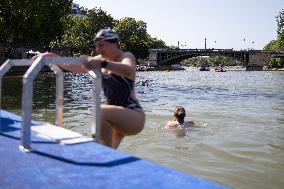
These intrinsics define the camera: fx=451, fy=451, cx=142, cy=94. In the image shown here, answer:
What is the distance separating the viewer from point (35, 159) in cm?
355

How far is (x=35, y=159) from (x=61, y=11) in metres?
61.3

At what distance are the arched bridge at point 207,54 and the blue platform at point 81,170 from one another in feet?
430

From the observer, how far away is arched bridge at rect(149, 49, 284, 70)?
135500 mm

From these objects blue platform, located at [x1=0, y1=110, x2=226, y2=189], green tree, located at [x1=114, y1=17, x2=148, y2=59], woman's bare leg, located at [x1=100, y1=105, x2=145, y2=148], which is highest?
green tree, located at [x1=114, y1=17, x2=148, y2=59]

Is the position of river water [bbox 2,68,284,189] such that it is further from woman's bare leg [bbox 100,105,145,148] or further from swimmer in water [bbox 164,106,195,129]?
woman's bare leg [bbox 100,105,145,148]

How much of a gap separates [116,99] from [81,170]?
1.53 metres

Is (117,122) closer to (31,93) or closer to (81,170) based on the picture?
(31,93)

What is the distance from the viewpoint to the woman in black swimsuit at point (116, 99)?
450 cm

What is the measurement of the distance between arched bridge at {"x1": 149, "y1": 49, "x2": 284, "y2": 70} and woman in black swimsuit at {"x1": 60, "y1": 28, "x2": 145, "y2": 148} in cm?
13009

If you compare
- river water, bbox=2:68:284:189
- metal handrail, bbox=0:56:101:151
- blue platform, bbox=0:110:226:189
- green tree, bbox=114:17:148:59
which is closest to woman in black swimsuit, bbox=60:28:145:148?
metal handrail, bbox=0:56:101:151

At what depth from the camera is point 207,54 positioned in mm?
137000

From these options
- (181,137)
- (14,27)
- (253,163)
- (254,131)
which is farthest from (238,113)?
(14,27)

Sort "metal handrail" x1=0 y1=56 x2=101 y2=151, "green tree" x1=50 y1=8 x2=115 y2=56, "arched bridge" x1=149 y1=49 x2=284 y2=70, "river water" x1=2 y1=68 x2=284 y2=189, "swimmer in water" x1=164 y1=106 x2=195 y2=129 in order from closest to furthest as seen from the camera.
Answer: "metal handrail" x1=0 y1=56 x2=101 y2=151
"river water" x1=2 y1=68 x2=284 y2=189
"swimmer in water" x1=164 y1=106 x2=195 y2=129
"green tree" x1=50 y1=8 x2=115 y2=56
"arched bridge" x1=149 y1=49 x2=284 y2=70

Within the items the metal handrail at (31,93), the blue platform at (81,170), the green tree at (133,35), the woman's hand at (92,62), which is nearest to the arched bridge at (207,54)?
the green tree at (133,35)
